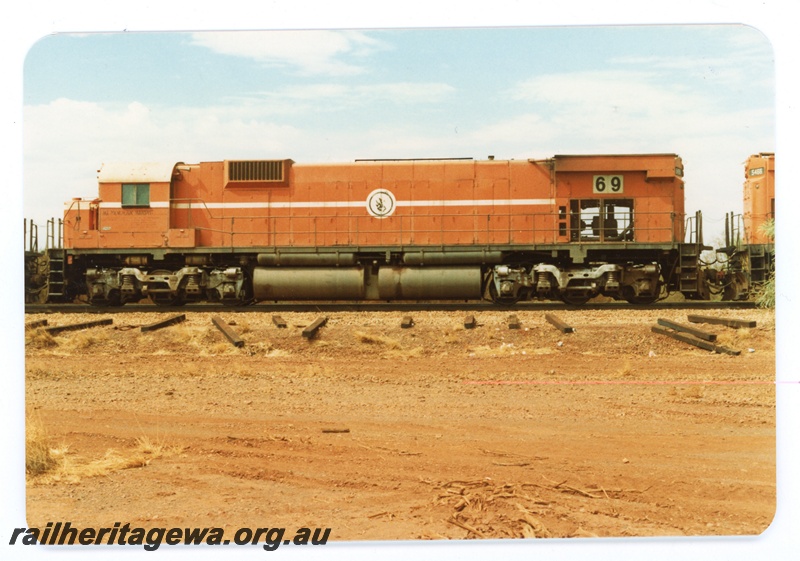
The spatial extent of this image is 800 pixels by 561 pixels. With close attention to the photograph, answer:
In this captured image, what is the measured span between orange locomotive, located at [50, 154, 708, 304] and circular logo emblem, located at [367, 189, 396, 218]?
0.02m

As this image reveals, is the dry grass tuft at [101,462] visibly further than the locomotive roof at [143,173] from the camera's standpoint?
No

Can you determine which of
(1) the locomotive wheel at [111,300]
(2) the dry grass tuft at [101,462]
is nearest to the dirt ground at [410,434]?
(2) the dry grass tuft at [101,462]

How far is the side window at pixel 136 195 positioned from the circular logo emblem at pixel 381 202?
429 centimetres

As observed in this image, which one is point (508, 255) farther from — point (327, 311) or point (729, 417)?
point (729, 417)

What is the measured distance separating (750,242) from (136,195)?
1101 cm

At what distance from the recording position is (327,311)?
1102 cm

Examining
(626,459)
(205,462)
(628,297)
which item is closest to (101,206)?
(205,462)

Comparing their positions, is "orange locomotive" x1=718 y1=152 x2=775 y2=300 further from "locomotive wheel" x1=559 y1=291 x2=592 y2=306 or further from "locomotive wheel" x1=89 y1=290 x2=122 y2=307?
"locomotive wheel" x1=89 y1=290 x2=122 y2=307

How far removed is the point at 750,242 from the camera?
11.1 meters

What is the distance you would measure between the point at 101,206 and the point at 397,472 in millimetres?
10269

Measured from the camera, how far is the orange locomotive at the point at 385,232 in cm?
1234

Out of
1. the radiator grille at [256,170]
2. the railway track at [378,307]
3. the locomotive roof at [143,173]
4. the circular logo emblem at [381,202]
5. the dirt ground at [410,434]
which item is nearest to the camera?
the dirt ground at [410,434]

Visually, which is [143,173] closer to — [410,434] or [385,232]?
[385,232]

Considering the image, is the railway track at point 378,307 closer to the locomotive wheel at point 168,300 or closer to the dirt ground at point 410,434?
the locomotive wheel at point 168,300
